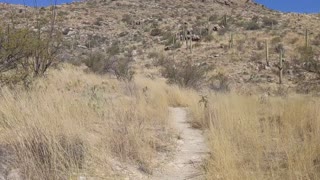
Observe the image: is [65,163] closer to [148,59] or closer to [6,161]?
[6,161]

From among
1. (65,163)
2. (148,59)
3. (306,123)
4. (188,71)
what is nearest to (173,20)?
(148,59)

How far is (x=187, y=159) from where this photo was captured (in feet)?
18.2

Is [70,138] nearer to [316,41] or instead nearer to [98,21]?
[316,41]

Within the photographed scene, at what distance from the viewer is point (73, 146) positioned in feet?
14.5

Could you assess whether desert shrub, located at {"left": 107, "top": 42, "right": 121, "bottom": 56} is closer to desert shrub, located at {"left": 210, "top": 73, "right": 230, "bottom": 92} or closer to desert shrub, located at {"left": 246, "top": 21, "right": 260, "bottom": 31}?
desert shrub, located at {"left": 210, "top": 73, "right": 230, "bottom": 92}

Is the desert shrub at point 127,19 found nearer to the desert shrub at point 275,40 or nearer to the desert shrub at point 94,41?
the desert shrub at point 94,41

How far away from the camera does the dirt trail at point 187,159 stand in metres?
4.70

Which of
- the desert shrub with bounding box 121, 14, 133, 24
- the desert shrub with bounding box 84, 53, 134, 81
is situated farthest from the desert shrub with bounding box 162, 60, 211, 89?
the desert shrub with bounding box 121, 14, 133, 24

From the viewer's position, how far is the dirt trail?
470 cm

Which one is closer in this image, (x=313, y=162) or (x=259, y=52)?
(x=313, y=162)

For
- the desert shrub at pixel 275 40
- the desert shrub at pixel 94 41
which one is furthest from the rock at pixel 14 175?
the desert shrub at pixel 94 41

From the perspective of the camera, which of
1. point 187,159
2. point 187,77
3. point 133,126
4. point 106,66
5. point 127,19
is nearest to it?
point 187,159

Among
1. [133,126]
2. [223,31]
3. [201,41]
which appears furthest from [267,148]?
[223,31]

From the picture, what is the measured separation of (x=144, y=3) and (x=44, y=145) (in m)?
52.8
